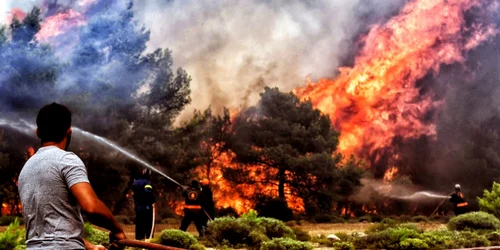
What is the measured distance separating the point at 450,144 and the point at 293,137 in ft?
43.4

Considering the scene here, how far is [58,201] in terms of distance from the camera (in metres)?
3.11

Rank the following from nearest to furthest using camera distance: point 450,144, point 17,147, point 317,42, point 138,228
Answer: point 138,228 < point 17,147 < point 450,144 < point 317,42

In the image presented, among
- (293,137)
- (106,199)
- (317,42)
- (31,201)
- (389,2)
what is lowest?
(31,201)

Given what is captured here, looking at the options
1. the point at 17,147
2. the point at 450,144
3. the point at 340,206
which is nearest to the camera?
the point at 17,147

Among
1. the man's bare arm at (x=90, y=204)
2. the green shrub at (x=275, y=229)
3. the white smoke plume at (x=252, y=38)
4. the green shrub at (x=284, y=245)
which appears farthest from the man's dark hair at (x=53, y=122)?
the white smoke plume at (x=252, y=38)

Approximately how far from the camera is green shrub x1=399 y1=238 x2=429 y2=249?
14.2 metres

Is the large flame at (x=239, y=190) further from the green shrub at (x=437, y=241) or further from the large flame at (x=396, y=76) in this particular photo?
the green shrub at (x=437, y=241)

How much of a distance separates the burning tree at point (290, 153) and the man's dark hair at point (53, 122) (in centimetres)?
2958

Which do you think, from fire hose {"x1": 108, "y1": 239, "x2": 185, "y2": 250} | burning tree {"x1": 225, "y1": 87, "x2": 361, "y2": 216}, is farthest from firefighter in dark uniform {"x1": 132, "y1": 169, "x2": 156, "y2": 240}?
burning tree {"x1": 225, "y1": 87, "x2": 361, "y2": 216}

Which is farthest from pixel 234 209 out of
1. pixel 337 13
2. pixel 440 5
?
pixel 440 5

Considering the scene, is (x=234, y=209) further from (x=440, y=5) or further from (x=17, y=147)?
(x=440, y=5)

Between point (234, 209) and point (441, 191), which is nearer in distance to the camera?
point (234, 209)

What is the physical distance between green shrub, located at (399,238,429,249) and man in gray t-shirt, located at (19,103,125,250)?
39.9 feet

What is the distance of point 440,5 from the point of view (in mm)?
42938
